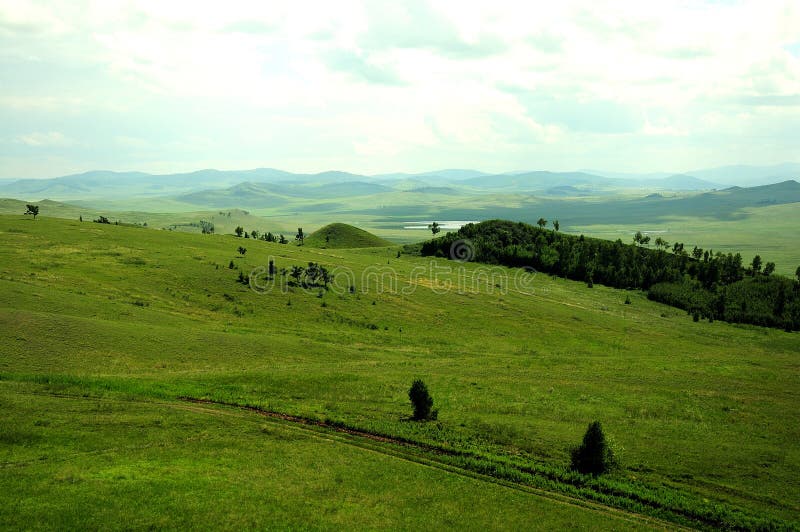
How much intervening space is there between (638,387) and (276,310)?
183 ft

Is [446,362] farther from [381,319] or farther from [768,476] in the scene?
[768,476]

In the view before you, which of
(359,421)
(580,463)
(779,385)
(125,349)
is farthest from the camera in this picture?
(779,385)

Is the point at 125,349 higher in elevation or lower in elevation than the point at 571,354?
higher

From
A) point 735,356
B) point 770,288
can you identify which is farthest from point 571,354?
point 770,288

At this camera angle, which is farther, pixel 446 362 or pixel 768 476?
pixel 446 362

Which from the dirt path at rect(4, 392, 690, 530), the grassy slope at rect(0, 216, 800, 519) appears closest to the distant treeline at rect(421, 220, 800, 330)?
the grassy slope at rect(0, 216, 800, 519)

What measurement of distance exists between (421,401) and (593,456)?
14.2 meters

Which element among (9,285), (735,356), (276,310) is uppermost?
(9,285)

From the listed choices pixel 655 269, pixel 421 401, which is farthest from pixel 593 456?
pixel 655 269

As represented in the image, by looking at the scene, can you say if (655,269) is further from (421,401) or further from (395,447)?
(395,447)

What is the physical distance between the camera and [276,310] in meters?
85.7

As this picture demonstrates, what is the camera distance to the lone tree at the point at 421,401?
142ft

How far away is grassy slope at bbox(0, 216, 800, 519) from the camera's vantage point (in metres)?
41.2

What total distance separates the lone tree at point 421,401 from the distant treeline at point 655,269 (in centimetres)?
10727
